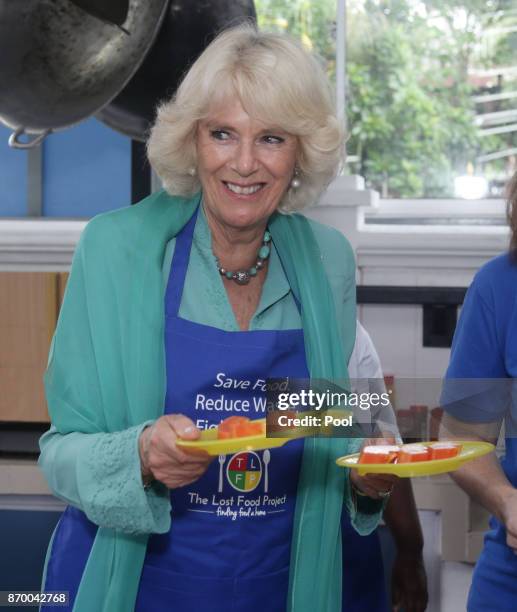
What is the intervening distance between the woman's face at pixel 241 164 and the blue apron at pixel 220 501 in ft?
0.49

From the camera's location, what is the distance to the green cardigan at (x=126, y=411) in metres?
1.09

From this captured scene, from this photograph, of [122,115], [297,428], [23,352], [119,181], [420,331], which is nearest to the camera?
[297,428]

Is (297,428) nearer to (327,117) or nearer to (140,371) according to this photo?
(140,371)

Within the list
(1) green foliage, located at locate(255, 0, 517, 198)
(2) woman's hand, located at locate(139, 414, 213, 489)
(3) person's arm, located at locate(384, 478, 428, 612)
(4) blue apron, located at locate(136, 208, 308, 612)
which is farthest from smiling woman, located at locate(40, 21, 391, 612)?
(1) green foliage, located at locate(255, 0, 517, 198)

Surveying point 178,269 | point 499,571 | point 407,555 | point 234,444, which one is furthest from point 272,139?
point 407,555

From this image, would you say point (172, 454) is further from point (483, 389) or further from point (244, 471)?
point (483, 389)

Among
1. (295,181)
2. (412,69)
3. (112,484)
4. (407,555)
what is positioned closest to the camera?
(112,484)

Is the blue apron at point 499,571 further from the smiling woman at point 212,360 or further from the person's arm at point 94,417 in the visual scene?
the person's arm at point 94,417

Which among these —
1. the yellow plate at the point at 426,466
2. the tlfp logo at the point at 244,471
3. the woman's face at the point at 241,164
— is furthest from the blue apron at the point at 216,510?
the yellow plate at the point at 426,466

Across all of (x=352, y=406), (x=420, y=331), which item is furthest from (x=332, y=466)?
(x=420, y=331)

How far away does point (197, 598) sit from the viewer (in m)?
1.19

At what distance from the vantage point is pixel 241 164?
3.89 ft

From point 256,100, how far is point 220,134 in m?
0.07

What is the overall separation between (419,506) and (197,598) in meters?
0.80
